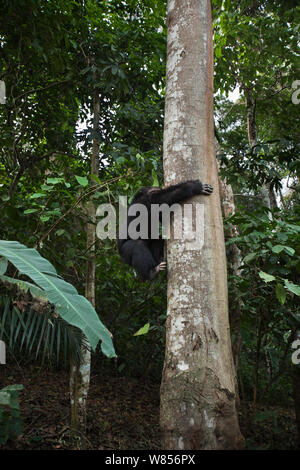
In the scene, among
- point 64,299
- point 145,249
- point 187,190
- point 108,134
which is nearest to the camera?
point 64,299

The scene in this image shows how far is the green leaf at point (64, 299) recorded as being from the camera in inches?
69.5

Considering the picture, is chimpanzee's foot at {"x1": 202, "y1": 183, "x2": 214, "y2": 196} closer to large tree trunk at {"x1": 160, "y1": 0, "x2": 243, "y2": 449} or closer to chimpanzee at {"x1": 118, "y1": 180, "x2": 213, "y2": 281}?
large tree trunk at {"x1": 160, "y1": 0, "x2": 243, "y2": 449}

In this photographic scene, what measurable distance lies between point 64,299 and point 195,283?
76 centimetres

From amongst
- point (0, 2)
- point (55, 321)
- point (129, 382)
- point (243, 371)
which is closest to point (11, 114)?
point (0, 2)

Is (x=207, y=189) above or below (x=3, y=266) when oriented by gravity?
above

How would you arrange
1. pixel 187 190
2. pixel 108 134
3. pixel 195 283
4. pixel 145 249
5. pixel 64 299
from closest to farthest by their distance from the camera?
pixel 64 299 < pixel 195 283 < pixel 187 190 < pixel 145 249 < pixel 108 134

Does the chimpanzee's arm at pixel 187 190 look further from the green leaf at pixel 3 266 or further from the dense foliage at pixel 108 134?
the dense foliage at pixel 108 134

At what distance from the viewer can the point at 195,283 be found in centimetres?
210

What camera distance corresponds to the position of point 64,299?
6.16ft

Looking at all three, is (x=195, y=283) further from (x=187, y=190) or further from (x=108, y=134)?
(x=108, y=134)

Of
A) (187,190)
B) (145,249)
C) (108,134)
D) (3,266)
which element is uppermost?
(108,134)

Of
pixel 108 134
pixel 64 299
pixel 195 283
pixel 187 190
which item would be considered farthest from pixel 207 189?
pixel 108 134

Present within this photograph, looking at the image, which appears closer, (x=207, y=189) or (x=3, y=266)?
(x=3, y=266)

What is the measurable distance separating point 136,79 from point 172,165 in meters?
3.75
